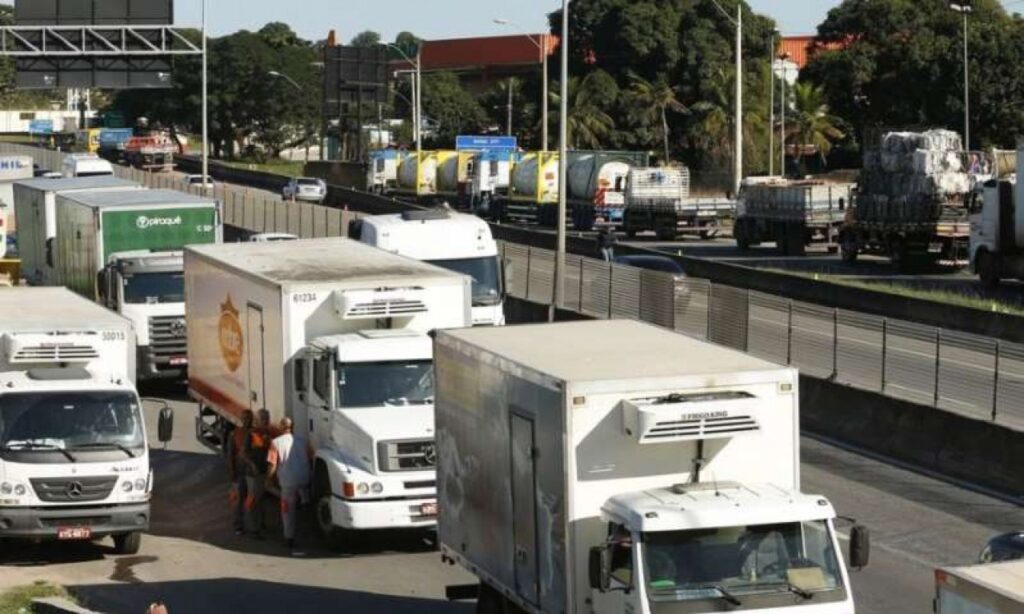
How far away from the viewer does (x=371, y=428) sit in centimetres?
2041

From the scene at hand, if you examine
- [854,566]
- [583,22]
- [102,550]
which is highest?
[583,22]

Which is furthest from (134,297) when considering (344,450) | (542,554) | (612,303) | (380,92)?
(380,92)

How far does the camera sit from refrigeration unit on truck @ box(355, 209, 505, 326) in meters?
30.9

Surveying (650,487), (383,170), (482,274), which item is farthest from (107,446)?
(383,170)

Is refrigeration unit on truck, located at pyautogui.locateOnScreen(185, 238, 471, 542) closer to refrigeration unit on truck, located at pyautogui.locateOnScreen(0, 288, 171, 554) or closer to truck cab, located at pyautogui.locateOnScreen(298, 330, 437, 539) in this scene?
truck cab, located at pyautogui.locateOnScreen(298, 330, 437, 539)

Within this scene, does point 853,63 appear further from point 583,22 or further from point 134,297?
point 134,297

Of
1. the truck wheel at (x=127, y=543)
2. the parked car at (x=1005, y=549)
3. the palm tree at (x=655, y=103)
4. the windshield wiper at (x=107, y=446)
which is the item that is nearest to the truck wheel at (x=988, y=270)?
the truck wheel at (x=127, y=543)

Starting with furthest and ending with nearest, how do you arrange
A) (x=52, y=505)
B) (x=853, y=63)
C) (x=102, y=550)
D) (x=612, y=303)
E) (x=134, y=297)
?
(x=853, y=63)
(x=612, y=303)
(x=134, y=297)
(x=102, y=550)
(x=52, y=505)

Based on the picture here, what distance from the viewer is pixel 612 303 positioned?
124 ft

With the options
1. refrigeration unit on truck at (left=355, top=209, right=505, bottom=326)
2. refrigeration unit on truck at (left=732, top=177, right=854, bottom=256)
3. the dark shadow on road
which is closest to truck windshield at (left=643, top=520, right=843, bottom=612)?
the dark shadow on road

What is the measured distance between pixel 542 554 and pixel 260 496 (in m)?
8.04

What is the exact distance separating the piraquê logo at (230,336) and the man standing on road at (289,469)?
275 cm

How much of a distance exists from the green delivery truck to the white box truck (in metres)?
23.0

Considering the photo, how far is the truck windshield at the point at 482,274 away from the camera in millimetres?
30875
